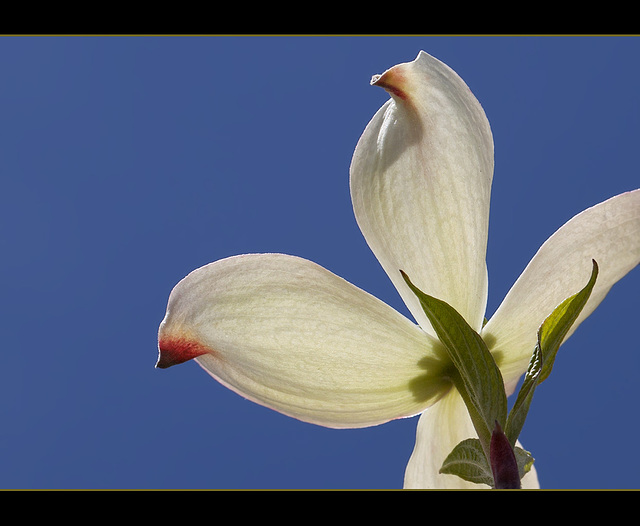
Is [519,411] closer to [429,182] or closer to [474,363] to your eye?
[474,363]

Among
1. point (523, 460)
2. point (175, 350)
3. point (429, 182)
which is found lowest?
point (523, 460)

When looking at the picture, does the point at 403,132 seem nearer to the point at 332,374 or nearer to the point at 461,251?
the point at 461,251

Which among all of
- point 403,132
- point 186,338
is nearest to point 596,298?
point 403,132

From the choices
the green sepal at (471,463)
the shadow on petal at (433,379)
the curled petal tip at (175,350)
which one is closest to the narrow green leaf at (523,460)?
the green sepal at (471,463)

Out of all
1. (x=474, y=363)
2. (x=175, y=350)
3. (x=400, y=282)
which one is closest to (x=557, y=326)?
(x=474, y=363)

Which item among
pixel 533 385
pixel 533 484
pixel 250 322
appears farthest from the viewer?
pixel 533 484
